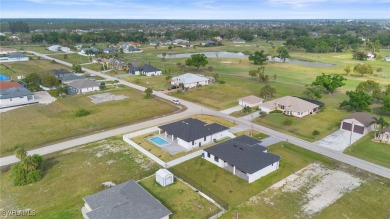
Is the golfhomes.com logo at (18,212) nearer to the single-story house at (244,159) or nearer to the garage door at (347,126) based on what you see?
the single-story house at (244,159)

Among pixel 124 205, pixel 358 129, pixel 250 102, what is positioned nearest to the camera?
pixel 124 205

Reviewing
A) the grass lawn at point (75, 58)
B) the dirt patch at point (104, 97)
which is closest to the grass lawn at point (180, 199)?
the dirt patch at point (104, 97)

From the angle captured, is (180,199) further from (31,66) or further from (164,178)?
(31,66)

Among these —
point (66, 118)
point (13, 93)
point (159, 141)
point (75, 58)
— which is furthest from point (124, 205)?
point (75, 58)

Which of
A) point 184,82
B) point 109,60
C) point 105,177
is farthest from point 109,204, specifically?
point 109,60

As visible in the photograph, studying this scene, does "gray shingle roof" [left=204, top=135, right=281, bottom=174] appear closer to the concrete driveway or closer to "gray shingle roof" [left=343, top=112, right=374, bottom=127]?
the concrete driveway

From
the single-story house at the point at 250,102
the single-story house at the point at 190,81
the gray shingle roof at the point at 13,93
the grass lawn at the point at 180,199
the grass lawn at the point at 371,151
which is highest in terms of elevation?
the single-story house at the point at 190,81

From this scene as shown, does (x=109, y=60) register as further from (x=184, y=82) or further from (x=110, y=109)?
(x=110, y=109)
